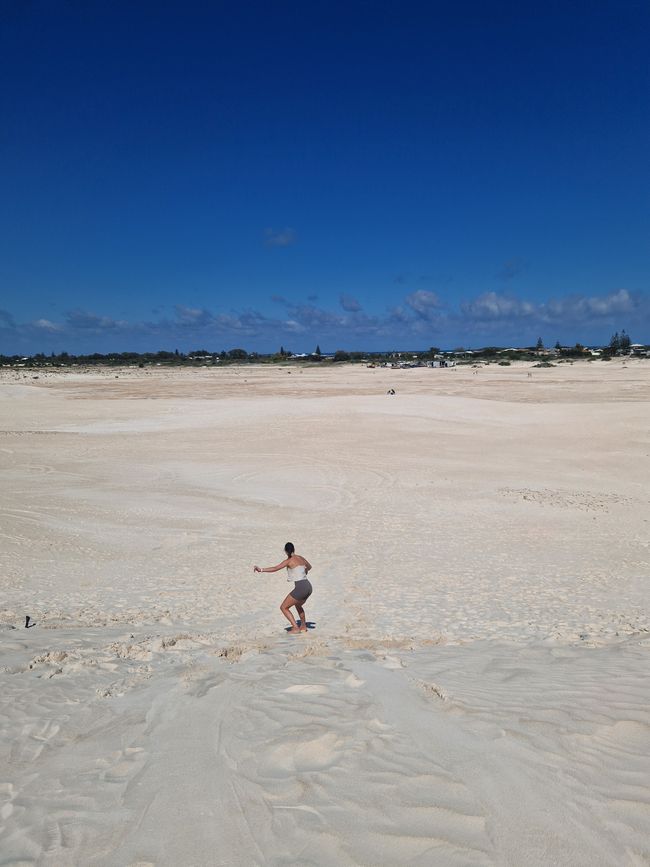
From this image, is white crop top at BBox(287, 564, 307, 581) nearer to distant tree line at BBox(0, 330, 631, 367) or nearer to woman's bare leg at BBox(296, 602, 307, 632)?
woman's bare leg at BBox(296, 602, 307, 632)

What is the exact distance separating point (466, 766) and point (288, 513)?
10.7 metres

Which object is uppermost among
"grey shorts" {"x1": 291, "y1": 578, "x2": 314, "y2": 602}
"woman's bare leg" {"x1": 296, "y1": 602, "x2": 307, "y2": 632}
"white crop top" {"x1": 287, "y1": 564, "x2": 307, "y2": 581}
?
"white crop top" {"x1": 287, "y1": 564, "x2": 307, "y2": 581}

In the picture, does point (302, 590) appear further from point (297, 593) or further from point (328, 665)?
point (328, 665)

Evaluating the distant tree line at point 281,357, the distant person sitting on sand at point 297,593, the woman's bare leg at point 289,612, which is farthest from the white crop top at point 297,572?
the distant tree line at point 281,357

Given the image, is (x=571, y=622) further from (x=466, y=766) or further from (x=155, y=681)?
(x=155, y=681)

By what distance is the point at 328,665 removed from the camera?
607 cm

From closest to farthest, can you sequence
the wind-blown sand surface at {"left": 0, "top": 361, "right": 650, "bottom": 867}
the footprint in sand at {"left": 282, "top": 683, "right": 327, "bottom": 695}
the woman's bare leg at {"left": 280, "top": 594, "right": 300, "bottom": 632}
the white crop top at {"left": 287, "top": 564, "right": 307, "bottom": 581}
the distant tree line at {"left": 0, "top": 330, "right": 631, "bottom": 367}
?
the wind-blown sand surface at {"left": 0, "top": 361, "right": 650, "bottom": 867} → the footprint in sand at {"left": 282, "top": 683, "right": 327, "bottom": 695} → the woman's bare leg at {"left": 280, "top": 594, "right": 300, "bottom": 632} → the white crop top at {"left": 287, "top": 564, "right": 307, "bottom": 581} → the distant tree line at {"left": 0, "top": 330, "right": 631, "bottom": 367}

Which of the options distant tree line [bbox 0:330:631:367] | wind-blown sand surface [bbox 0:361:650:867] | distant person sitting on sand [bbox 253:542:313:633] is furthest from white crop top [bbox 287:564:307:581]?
distant tree line [bbox 0:330:631:367]

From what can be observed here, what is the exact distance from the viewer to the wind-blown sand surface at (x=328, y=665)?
3.41 metres

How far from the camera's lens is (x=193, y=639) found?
23.7 ft

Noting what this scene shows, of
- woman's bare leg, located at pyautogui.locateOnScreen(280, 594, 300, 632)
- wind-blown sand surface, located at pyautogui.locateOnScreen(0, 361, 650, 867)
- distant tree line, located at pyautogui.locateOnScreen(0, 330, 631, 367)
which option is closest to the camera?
wind-blown sand surface, located at pyautogui.locateOnScreen(0, 361, 650, 867)

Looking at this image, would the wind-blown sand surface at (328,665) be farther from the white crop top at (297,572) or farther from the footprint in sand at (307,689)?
the white crop top at (297,572)

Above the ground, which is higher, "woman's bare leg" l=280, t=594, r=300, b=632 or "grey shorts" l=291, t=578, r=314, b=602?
"grey shorts" l=291, t=578, r=314, b=602

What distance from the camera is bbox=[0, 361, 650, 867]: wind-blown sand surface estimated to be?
3412 mm
